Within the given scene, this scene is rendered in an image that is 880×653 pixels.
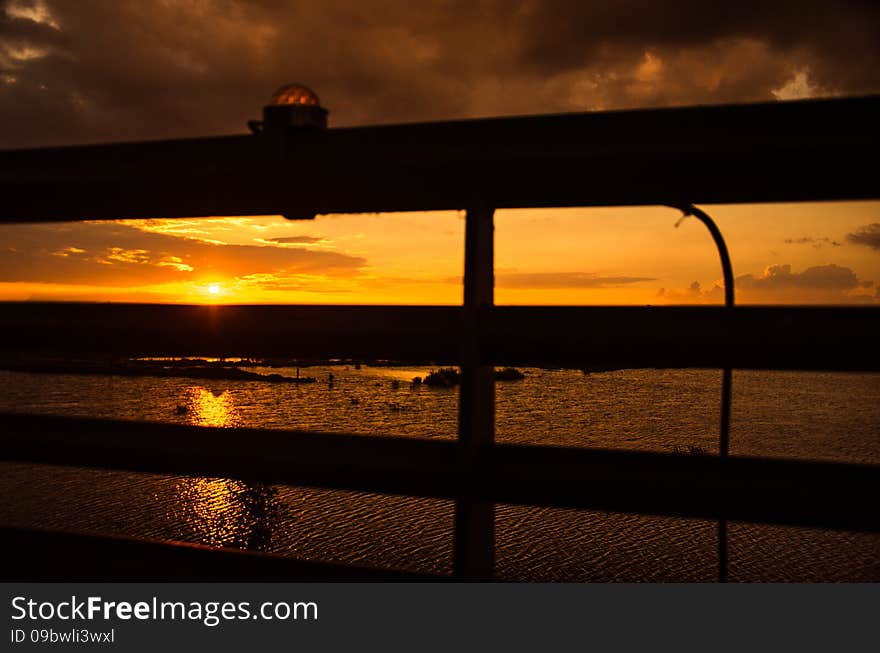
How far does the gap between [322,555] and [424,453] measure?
7.60 meters

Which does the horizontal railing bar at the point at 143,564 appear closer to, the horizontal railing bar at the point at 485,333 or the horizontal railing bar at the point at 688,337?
the horizontal railing bar at the point at 485,333

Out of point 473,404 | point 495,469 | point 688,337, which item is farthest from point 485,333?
point 688,337

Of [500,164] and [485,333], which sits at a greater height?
[500,164]

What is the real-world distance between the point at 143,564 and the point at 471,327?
1644 millimetres

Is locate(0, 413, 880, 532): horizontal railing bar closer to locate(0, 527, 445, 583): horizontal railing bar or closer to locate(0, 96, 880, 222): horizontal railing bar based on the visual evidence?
locate(0, 527, 445, 583): horizontal railing bar

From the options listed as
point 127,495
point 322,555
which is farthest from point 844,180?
point 127,495

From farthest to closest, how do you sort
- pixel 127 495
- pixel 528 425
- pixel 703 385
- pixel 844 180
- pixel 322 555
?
1. pixel 703 385
2. pixel 528 425
3. pixel 127 495
4. pixel 322 555
5. pixel 844 180

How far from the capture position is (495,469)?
86.1 inches

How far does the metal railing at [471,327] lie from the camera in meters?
1.90

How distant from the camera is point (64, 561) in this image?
2.61 meters

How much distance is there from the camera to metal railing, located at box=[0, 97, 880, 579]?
6.23ft

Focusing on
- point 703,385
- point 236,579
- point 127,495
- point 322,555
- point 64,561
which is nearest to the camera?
point 236,579

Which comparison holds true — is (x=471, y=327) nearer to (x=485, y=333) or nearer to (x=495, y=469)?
(x=485, y=333)
